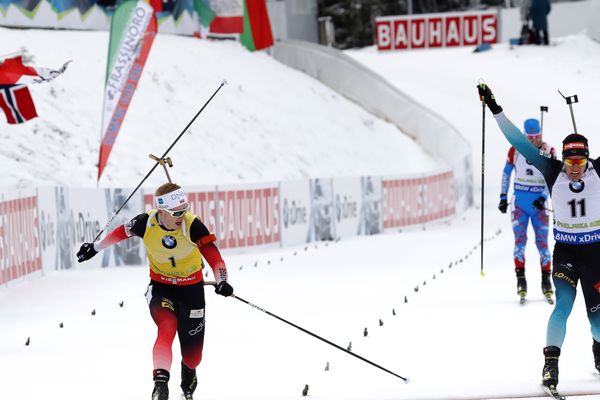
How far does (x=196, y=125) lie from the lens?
27.6 meters

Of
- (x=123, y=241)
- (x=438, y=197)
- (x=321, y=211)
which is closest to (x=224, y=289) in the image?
(x=123, y=241)

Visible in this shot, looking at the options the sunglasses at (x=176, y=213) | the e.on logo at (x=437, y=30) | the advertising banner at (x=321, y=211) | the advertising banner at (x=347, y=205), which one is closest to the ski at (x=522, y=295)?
the sunglasses at (x=176, y=213)

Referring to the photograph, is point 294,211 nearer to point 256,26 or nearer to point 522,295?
point 522,295

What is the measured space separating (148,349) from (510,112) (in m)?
29.1

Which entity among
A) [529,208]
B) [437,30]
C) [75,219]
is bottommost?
[75,219]

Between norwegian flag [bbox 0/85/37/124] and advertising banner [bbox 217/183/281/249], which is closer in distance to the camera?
norwegian flag [bbox 0/85/37/124]

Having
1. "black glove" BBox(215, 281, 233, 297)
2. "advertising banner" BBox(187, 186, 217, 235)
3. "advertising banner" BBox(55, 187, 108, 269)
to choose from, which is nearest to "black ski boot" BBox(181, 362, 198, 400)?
"black glove" BBox(215, 281, 233, 297)

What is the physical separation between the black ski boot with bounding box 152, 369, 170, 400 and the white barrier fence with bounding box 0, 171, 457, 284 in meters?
7.37

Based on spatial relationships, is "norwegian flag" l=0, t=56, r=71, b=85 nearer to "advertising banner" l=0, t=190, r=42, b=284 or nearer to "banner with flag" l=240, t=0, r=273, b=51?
"advertising banner" l=0, t=190, r=42, b=284

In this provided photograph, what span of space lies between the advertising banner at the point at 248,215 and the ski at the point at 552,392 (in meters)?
12.1

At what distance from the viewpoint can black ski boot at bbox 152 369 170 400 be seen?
24.2 feet

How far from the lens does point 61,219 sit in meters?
16.8

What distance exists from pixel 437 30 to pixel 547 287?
3347cm

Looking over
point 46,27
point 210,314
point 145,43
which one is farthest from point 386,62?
point 210,314
